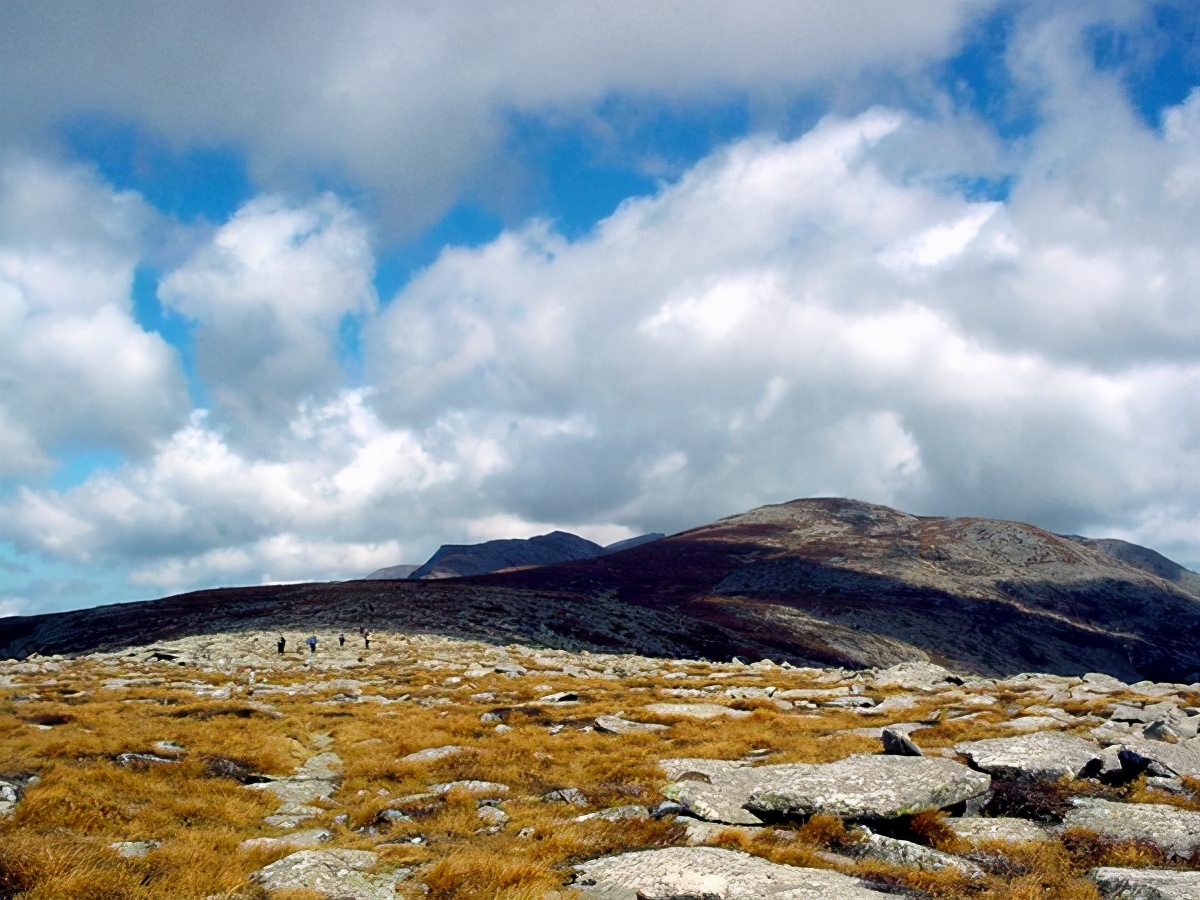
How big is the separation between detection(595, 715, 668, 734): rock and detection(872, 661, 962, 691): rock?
18.7 metres

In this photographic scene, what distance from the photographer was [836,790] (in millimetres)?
13797

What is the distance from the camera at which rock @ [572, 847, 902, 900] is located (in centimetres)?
975

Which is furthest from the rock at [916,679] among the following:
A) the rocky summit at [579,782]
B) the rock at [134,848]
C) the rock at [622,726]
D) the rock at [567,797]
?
the rock at [134,848]

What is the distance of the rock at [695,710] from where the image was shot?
1071 inches

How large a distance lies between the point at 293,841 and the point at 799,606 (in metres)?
117

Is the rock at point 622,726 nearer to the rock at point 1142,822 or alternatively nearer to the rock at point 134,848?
the rock at point 1142,822

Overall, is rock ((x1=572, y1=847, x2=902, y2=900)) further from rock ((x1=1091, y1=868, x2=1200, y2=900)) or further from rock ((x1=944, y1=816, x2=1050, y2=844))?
rock ((x1=944, y1=816, x2=1050, y2=844))

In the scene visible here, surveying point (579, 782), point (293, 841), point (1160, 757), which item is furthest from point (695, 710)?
point (293, 841)

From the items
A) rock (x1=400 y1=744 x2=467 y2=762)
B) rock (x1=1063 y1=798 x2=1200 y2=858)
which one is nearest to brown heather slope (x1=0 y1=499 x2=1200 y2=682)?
rock (x1=400 y1=744 x2=467 y2=762)

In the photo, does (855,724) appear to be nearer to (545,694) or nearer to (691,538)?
(545,694)

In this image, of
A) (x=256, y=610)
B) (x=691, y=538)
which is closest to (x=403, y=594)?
(x=256, y=610)

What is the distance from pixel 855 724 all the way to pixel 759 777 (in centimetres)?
1093

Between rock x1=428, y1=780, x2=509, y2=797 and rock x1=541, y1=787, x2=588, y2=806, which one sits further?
rock x1=428, y1=780, x2=509, y2=797

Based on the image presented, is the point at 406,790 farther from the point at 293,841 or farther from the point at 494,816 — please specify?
the point at 293,841
